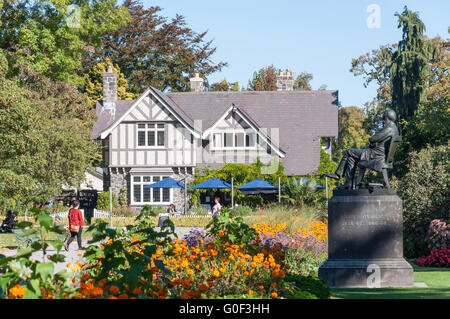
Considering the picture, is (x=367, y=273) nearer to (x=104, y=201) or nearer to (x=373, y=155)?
(x=373, y=155)

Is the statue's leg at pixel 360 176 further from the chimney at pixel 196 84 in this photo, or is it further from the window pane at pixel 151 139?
the chimney at pixel 196 84

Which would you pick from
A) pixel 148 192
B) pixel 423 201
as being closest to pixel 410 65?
pixel 148 192

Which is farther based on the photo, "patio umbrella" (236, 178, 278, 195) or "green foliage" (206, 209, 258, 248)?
"patio umbrella" (236, 178, 278, 195)

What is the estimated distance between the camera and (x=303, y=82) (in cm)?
6688

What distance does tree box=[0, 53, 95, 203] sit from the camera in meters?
23.0

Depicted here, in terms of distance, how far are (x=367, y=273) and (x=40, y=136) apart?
48.5ft

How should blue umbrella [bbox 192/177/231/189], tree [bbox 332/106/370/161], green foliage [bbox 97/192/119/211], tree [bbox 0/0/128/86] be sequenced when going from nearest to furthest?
tree [bbox 0/0/128/86], blue umbrella [bbox 192/177/231/189], green foliage [bbox 97/192/119/211], tree [bbox 332/106/370/161]

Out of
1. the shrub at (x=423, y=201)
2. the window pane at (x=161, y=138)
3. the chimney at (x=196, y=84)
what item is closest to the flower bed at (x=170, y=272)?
the shrub at (x=423, y=201)

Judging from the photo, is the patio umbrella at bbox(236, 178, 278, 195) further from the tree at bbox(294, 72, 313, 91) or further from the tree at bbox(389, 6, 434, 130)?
the tree at bbox(294, 72, 313, 91)

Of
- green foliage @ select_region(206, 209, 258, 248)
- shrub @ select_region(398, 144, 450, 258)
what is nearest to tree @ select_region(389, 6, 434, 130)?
shrub @ select_region(398, 144, 450, 258)

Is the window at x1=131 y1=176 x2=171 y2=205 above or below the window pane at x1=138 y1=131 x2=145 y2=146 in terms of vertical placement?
below

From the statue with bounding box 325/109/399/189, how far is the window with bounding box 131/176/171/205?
30.2 meters
